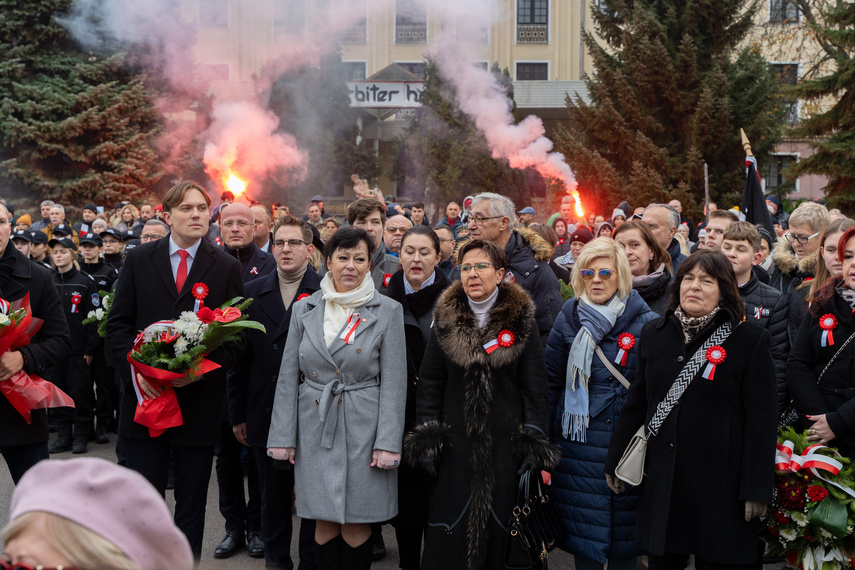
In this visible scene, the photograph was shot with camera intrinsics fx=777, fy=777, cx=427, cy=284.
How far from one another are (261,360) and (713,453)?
293cm

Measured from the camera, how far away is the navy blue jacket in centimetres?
441

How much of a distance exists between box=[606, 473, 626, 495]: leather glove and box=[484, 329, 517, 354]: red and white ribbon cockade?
891 millimetres

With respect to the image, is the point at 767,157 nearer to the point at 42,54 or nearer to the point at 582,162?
the point at 582,162

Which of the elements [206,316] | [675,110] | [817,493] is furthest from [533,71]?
[817,493]

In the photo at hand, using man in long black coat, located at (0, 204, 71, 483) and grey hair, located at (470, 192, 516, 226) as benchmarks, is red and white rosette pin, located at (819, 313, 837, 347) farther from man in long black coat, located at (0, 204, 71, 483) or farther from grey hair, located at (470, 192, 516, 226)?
man in long black coat, located at (0, 204, 71, 483)

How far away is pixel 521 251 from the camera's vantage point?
5691 millimetres

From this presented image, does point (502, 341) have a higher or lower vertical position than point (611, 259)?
lower

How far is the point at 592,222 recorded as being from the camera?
63.0 feet

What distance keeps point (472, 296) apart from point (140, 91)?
75.9ft

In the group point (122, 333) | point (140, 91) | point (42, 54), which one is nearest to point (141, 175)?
point (140, 91)

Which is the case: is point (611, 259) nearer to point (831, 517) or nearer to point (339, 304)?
point (339, 304)

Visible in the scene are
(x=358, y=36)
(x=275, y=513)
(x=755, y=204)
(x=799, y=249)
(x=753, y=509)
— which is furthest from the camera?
(x=358, y=36)

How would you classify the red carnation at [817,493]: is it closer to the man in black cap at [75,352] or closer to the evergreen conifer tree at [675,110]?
the man in black cap at [75,352]

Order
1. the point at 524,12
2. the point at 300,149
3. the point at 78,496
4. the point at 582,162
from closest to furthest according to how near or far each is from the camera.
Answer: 1. the point at 78,496
2. the point at 582,162
3. the point at 300,149
4. the point at 524,12
